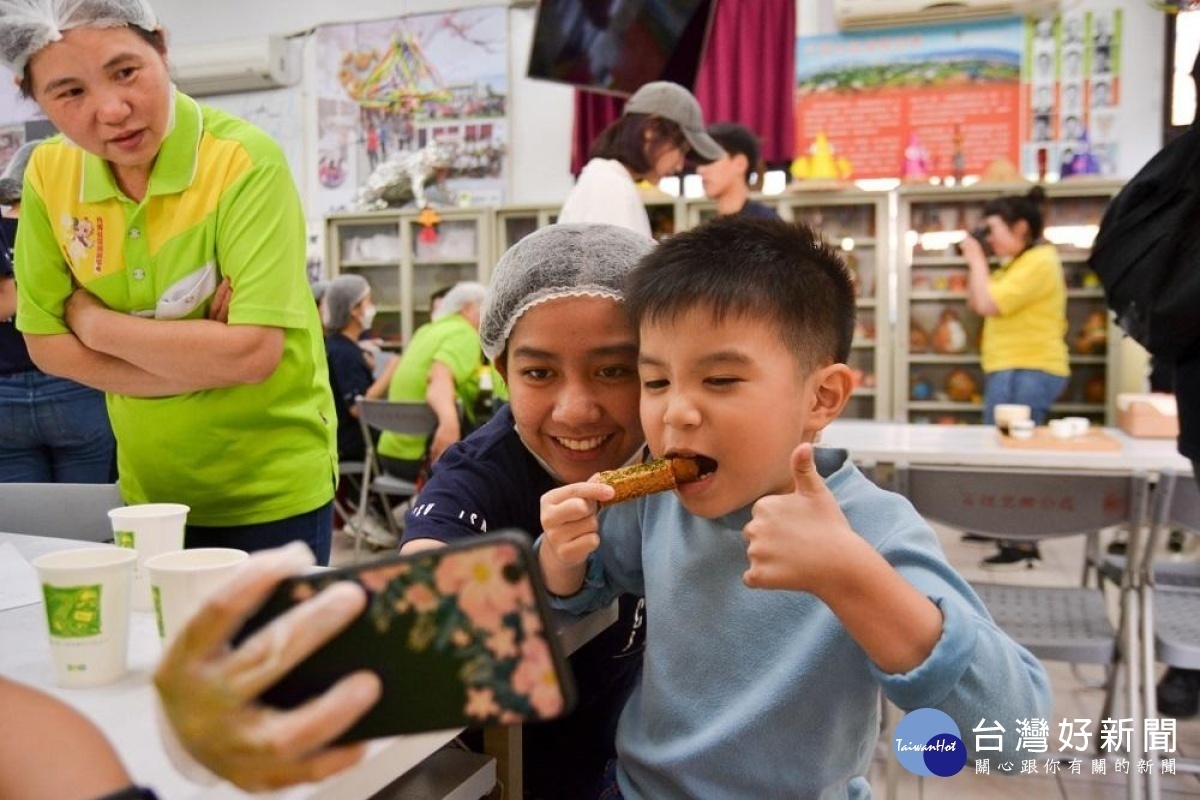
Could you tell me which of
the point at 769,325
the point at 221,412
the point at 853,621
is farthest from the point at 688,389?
the point at 221,412

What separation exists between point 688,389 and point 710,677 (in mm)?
348

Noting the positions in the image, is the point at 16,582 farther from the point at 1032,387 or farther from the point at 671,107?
the point at 1032,387

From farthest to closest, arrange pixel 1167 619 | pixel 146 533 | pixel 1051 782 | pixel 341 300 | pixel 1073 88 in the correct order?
pixel 1073 88
pixel 341 300
pixel 1051 782
pixel 1167 619
pixel 146 533

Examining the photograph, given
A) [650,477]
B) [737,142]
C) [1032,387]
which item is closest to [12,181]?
[650,477]

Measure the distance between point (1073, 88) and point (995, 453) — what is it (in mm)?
4840

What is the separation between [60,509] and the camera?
1.72 m

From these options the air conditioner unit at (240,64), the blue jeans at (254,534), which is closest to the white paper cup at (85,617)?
the blue jeans at (254,534)

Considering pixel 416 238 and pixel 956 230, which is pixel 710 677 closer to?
pixel 956 230

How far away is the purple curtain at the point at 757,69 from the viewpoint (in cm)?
693

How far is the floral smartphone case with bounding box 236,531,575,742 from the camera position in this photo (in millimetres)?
440

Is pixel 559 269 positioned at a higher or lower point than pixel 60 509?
higher

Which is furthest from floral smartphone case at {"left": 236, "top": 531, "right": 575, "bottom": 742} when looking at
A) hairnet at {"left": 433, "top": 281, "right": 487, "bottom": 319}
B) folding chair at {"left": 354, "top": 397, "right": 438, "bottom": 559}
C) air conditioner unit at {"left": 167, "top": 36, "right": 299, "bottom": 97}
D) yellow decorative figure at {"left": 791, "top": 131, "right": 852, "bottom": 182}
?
air conditioner unit at {"left": 167, "top": 36, "right": 299, "bottom": 97}

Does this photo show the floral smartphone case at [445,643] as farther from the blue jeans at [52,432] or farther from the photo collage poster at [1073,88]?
the photo collage poster at [1073,88]

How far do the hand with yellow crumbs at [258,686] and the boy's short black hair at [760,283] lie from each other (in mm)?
701
